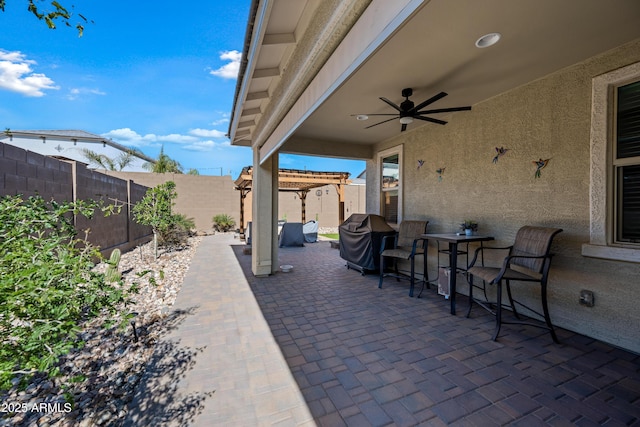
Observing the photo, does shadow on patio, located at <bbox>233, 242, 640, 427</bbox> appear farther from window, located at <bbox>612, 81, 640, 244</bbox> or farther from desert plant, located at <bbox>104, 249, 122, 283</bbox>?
desert plant, located at <bbox>104, 249, 122, 283</bbox>

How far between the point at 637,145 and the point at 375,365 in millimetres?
3207

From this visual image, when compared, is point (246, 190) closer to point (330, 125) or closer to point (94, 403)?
point (330, 125)

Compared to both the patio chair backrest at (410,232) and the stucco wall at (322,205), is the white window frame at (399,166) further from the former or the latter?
the stucco wall at (322,205)

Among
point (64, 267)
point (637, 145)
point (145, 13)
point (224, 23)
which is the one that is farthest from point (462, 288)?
point (145, 13)

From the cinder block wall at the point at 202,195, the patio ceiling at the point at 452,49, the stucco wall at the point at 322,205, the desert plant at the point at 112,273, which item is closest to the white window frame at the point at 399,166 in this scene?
the patio ceiling at the point at 452,49

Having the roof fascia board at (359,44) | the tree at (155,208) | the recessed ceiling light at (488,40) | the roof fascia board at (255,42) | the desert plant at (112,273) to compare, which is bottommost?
the desert plant at (112,273)

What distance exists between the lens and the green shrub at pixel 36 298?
107 centimetres

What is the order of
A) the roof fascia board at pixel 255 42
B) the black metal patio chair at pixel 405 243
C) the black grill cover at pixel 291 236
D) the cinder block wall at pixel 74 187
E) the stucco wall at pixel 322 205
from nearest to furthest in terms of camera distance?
the roof fascia board at pixel 255 42, the cinder block wall at pixel 74 187, the black metal patio chair at pixel 405 243, the black grill cover at pixel 291 236, the stucco wall at pixel 322 205

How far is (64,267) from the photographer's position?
130 centimetres

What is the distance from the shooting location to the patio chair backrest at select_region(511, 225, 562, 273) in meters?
2.76

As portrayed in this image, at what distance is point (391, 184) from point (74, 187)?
19.8ft

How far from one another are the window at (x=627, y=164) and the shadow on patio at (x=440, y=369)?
1200 millimetres

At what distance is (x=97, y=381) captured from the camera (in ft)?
6.98

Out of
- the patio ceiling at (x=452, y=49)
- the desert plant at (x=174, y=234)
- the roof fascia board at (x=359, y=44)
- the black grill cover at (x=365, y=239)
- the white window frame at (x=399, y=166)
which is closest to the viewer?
the roof fascia board at (x=359, y=44)
